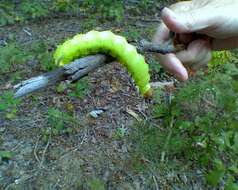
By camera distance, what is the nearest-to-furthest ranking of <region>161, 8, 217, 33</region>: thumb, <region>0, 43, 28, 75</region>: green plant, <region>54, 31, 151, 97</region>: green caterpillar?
<region>54, 31, 151, 97</region>: green caterpillar < <region>161, 8, 217, 33</region>: thumb < <region>0, 43, 28, 75</region>: green plant

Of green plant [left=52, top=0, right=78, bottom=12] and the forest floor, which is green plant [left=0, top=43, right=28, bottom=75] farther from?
green plant [left=52, top=0, right=78, bottom=12]

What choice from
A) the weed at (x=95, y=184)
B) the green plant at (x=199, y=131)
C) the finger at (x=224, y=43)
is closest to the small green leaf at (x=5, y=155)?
the weed at (x=95, y=184)

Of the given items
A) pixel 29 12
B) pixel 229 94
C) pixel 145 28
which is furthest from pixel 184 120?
pixel 29 12

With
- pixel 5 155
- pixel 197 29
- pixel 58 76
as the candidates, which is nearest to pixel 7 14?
pixel 5 155

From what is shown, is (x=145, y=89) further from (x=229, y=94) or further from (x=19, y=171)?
(x=19, y=171)

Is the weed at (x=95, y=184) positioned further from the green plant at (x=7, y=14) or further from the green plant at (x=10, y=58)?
the green plant at (x=7, y=14)

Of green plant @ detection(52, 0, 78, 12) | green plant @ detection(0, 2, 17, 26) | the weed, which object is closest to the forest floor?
the weed

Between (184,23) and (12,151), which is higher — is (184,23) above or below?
above
